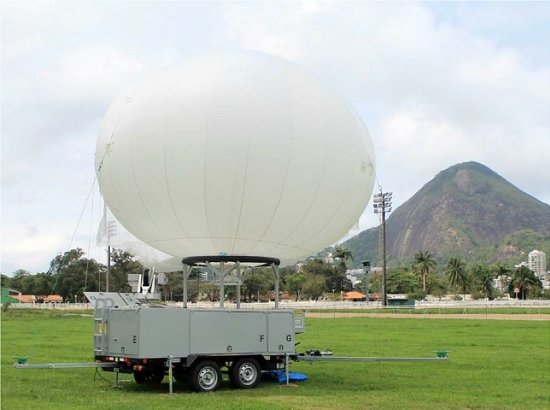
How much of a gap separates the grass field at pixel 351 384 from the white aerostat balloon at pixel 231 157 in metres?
3.37

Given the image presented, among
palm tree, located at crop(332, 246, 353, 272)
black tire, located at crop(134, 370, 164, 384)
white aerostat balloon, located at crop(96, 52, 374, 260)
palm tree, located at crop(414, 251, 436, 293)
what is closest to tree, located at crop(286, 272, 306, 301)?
palm tree, located at crop(332, 246, 353, 272)

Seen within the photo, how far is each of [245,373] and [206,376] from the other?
1.03 meters

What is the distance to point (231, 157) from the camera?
1502 cm

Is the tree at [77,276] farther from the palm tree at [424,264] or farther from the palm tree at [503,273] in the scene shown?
the palm tree at [503,273]

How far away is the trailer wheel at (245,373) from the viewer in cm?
1602

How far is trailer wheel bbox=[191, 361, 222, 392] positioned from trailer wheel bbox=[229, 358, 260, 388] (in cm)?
41

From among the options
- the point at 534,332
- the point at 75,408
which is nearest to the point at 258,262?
the point at 75,408

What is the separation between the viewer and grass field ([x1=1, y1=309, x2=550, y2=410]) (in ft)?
46.5

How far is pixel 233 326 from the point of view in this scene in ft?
52.0

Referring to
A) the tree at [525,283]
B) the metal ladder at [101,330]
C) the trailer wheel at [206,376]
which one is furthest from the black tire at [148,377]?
the tree at [525,283]

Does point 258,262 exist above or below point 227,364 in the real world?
above

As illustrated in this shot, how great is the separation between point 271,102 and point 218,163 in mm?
1754

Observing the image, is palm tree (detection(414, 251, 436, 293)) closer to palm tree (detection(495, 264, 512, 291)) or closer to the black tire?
palm tree (detection(495, 264, 512, 291))

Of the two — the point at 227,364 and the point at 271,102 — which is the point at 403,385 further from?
the point at 271,102
